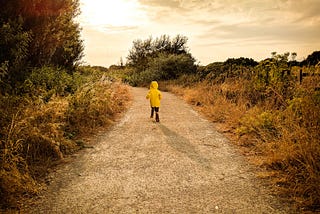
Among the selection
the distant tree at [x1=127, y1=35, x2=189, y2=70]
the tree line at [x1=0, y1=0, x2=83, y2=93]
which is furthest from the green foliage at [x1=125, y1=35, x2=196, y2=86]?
the tree line at [x1=0, y1=0, x2=83, y2=93]

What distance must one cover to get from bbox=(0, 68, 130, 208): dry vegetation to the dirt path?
36 cm

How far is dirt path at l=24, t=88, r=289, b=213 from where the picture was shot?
358 cm

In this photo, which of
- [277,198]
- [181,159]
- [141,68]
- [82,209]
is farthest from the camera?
[141,68]

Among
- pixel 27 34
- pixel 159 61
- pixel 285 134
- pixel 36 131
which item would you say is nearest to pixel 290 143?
pixel 285 134

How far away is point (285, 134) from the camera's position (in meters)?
4.93

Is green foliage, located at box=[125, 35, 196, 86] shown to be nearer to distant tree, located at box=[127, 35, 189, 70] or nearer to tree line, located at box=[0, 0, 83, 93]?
distant tree, located at box=[127, 35, 189, 70]

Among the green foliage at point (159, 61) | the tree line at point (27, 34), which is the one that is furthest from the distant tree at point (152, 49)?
the tree line at point (27, 34)

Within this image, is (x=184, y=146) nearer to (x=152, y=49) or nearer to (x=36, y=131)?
(x=36, y=131)

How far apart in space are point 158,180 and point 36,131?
2.54 m

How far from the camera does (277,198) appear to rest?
378 cm

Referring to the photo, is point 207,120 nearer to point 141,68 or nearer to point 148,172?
point 148,172

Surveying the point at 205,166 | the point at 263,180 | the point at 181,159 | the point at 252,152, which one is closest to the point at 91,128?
the point at 181,159

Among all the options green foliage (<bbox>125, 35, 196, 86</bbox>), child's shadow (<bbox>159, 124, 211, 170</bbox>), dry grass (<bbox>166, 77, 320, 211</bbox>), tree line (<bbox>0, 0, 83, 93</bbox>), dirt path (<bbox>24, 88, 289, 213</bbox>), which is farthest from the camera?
green foliage (<bbox>125, 35, 196, 86</bbox>)

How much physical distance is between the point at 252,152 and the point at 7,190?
4.34 metres
